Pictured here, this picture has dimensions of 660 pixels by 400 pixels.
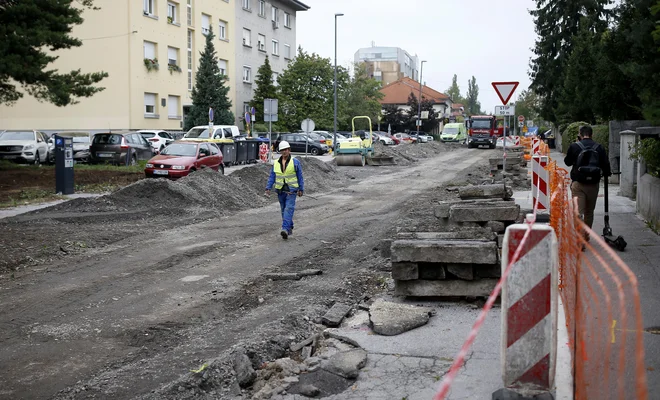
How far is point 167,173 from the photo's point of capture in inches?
898

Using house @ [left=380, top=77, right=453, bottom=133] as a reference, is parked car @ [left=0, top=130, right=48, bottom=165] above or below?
below

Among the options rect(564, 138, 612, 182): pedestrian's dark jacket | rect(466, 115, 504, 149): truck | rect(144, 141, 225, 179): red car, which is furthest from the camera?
rect(466, 115, 504, 149): truck

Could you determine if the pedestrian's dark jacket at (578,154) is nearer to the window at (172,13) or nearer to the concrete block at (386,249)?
the concrete block at (386,249)

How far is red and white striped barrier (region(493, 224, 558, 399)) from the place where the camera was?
4.14 metres

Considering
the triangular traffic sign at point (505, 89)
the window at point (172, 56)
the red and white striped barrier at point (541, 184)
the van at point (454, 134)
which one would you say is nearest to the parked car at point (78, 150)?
the window at point (172, 56)

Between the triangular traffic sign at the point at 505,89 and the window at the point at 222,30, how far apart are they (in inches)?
1466

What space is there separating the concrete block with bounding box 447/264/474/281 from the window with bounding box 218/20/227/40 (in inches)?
1971

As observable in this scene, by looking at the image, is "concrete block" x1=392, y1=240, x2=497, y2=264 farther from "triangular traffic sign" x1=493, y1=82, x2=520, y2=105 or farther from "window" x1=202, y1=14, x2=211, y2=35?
"window" x1=202, y1=14, x2=211, y2=35

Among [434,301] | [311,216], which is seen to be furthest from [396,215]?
[434,301]

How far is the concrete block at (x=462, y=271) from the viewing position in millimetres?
7395

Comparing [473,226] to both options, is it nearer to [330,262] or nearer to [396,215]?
[330,262]

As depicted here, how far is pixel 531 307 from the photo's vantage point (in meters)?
4.16

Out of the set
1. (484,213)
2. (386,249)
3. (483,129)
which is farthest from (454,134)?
(484,213)

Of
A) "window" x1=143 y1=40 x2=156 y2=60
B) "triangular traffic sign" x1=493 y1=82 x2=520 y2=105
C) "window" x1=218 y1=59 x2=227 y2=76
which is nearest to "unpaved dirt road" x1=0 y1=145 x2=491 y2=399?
"triangular traffic sign" x1=493 y1=82 x2=520 y2=105
